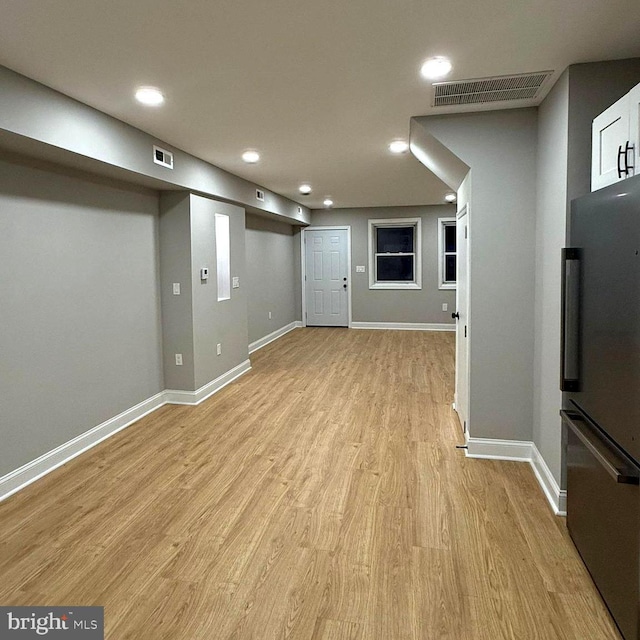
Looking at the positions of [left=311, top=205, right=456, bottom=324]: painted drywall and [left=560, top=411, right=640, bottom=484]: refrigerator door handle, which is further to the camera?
[left=311, top=205, right=456, bottom=324]: painted drywall

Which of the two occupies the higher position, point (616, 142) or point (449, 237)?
point (449, 237)

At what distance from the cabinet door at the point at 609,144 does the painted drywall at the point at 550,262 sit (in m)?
0.25

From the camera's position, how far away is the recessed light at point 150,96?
2865 mm

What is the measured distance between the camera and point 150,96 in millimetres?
2959

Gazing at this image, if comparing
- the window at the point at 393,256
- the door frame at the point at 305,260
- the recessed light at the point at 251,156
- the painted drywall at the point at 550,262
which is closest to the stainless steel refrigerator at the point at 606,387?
the painted drywall at the point at 550,262

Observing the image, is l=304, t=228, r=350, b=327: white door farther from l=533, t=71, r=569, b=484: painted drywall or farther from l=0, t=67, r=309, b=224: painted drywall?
l=533, t=71, r=569, b=484: painted drywall

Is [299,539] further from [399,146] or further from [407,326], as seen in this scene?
[407,326]

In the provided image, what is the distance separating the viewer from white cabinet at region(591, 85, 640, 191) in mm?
1855

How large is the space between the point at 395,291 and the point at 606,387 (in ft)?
25.4

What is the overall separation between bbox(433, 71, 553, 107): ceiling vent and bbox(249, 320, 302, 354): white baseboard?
17.0 ft

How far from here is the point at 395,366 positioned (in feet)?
21.1

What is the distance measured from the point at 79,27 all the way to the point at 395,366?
5172mm

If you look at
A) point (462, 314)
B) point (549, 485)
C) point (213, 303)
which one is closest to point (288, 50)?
point (462, 314)

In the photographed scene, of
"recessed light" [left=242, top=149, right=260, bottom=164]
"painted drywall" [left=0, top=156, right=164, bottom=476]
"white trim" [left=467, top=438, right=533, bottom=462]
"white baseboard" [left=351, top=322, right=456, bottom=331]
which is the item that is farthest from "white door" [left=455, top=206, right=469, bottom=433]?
"white baseboard" [left=351, top=322, right=456, bottom=331]
